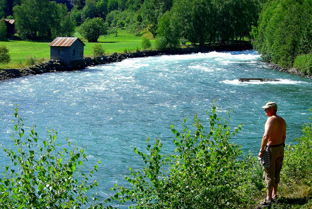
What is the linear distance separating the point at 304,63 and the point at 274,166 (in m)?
40.8

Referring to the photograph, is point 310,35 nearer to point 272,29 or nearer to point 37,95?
point 272,29

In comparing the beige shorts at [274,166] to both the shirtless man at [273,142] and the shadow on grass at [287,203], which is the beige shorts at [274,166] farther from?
the shadow on grass at [287,203]

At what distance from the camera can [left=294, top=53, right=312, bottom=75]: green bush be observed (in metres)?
45.4

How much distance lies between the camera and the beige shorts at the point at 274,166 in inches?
387

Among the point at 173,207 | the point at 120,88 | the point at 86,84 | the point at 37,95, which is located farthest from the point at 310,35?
the point at 173,207

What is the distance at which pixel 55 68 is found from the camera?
175 ft

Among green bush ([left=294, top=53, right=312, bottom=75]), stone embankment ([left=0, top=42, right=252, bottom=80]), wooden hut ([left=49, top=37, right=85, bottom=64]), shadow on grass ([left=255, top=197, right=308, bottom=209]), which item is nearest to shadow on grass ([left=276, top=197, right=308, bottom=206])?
shadow on grass ([left=255, top=197, right=308, bottom=209])

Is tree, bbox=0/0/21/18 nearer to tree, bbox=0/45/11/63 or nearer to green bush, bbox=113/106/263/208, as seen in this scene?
tree, bbox=0/45/11/63

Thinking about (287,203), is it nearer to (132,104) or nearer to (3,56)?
(132,104)

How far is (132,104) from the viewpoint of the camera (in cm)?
3244

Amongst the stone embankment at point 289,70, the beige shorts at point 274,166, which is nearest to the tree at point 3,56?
the stone embankment at point 289,70

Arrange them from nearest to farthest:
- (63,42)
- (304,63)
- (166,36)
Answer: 1. (304,63)
2. (63,42)
3. (166,36)

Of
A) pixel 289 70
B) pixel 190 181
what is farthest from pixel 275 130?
pixel 289 70

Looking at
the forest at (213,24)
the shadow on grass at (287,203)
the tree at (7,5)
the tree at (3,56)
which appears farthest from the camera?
the tree at (7,5)
